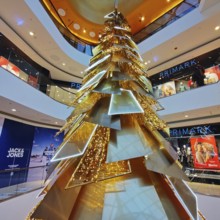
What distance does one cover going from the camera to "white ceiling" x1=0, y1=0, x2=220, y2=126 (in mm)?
6000

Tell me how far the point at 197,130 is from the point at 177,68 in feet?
13.0

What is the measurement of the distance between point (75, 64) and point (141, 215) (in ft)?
32.9

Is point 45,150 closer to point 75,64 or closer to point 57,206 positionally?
point 75,64

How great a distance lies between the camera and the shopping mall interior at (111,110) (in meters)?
0.72

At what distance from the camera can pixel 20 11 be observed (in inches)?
225

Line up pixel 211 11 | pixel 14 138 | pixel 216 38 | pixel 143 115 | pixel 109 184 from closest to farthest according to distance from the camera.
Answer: pixel 109 184 < pixel 143 115 < pixel 211 11 < pixel 216 38 < pixel 14 138

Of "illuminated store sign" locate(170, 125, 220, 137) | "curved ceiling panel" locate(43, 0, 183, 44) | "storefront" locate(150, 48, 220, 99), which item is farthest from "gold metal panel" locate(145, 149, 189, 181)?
"curved ceiling panel" locate(43, 0, 183, 44)

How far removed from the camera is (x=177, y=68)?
936 centimetres

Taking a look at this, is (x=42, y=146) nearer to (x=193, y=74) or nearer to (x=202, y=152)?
(x=202, y=152)

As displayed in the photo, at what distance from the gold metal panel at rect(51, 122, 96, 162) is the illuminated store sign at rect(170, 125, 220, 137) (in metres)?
9.31

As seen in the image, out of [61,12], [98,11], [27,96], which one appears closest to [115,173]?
[27,96]

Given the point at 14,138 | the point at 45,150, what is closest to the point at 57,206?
the point at 14,138

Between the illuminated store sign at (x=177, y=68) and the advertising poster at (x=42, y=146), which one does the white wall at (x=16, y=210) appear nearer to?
the advertising poster at (x=42, y=146)

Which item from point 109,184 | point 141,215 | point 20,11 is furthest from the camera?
point 20,11
